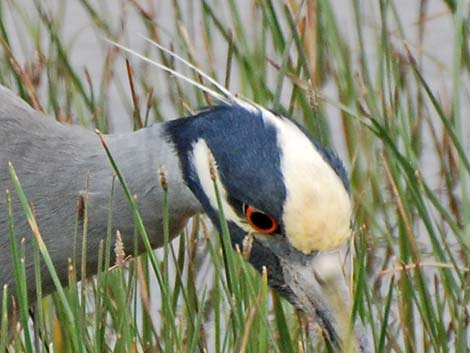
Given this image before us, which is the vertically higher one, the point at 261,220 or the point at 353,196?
the point at 261,220

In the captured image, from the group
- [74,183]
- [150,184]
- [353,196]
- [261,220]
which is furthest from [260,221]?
[353,196]

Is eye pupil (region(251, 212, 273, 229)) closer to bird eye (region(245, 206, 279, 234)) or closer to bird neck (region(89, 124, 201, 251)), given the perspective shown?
bird eye (region(245, 206, 279, 234))

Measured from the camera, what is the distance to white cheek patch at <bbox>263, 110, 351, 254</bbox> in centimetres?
331

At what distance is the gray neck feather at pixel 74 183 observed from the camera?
368cm

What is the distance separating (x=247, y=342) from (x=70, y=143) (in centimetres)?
79

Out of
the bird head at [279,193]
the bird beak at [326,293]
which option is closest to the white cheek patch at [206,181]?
the bird head at [279,193]

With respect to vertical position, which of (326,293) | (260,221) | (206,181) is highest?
(206,181)

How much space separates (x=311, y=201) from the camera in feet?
10.8

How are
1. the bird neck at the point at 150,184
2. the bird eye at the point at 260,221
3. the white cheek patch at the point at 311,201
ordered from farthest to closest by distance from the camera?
the bird neck at the point at 150,184 → the bird eye at the point at 260,221 → the white cheek patch at the point at 311,201

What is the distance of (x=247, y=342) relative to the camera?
325 centimetres

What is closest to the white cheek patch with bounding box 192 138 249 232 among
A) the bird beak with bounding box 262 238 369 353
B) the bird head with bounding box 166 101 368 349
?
the bird head with bounding box 166 101 368 349

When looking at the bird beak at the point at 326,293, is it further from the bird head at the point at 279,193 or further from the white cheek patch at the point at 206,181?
the white cheek patch at the point at 206,181

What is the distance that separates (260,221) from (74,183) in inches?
20.3

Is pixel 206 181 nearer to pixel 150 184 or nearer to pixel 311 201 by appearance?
pixel 150 184
